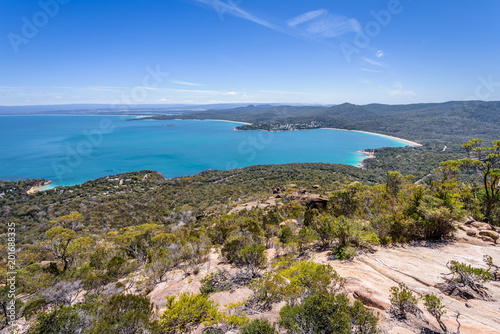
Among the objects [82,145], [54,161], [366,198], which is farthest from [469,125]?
[82,145]

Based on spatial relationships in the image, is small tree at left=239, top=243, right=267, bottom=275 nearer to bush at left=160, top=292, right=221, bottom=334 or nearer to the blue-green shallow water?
bush at left=160, top=292, right=221, bottom=334

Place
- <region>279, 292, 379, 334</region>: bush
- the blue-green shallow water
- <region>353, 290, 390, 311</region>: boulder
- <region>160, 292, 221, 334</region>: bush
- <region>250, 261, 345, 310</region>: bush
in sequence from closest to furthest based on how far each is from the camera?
<region>279, 292, 379, 334</region>: bush
<region>353, 290, 390, 311</region>: boulder
<region>160, 292, 221, 334</region>: bush
<region>250, 261, 345, 310</region>: bush
the blue-green shallow water

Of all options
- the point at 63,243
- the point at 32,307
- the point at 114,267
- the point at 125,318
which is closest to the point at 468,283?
the point at 125,318

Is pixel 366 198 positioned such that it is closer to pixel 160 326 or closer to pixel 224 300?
pixel 224 300

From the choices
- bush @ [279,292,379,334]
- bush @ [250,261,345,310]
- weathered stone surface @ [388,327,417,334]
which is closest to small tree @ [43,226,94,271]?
bush @ [250,261,345,310]

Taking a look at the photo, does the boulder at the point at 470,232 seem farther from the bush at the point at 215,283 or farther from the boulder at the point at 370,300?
the bush at the point at 215,283

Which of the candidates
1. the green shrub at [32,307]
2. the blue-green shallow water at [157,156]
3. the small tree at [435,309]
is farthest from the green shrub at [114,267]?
the blue-green shallow water at [157,156]
